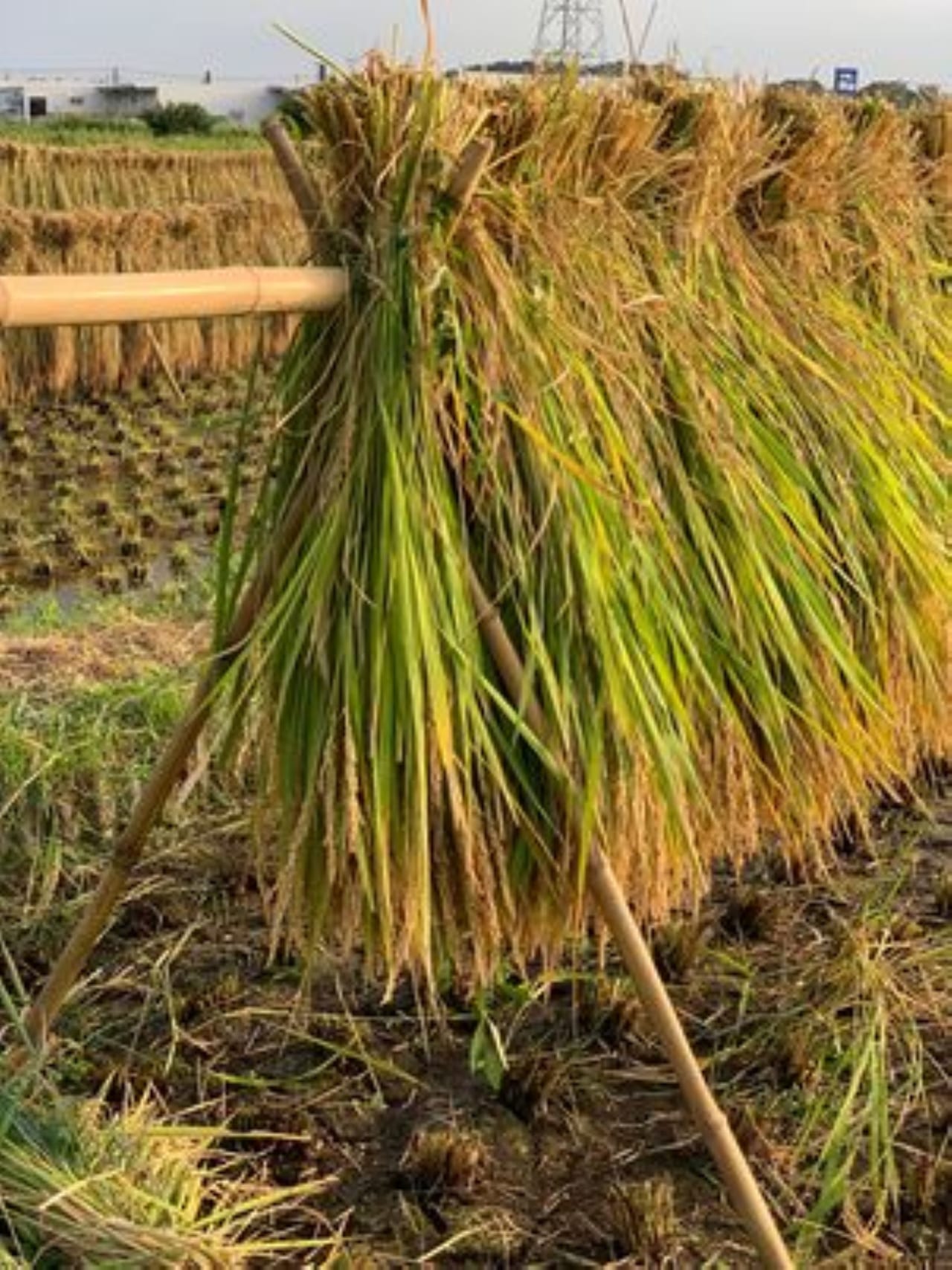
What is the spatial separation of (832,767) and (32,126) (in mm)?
27337

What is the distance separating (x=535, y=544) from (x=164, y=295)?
0.59 m

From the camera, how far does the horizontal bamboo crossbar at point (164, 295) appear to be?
187cm

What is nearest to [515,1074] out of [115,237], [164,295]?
[164,295]

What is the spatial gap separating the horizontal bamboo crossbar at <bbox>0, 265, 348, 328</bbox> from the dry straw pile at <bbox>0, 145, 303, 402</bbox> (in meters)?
9.61

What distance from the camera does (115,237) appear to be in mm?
13414

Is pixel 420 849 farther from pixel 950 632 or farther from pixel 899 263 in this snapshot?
pixel 899 263

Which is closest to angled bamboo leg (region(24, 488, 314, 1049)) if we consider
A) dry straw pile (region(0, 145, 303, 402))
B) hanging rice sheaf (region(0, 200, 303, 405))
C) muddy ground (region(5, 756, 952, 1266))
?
muddy ground (region(5, 756, 952, 1266))

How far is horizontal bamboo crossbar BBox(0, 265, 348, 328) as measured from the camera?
1866 millimetres

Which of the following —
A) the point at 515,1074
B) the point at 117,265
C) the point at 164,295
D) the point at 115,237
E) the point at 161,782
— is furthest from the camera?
the point at 117,265

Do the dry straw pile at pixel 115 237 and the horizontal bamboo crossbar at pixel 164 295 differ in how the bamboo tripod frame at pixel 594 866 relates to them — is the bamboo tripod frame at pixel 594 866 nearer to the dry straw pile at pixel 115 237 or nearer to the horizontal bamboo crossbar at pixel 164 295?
the horizontal bamboo crossbar at pixel 164 295

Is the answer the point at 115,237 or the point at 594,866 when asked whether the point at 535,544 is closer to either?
the point at 594,866

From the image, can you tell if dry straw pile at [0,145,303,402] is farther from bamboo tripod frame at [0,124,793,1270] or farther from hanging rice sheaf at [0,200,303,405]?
bamboo tripod frame at [0,124,793,1270]

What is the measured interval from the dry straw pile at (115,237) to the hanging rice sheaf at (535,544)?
30.2ft

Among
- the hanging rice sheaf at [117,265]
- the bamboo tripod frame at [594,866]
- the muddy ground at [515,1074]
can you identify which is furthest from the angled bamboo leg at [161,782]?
the hanging rice sheaf at [117,265]
